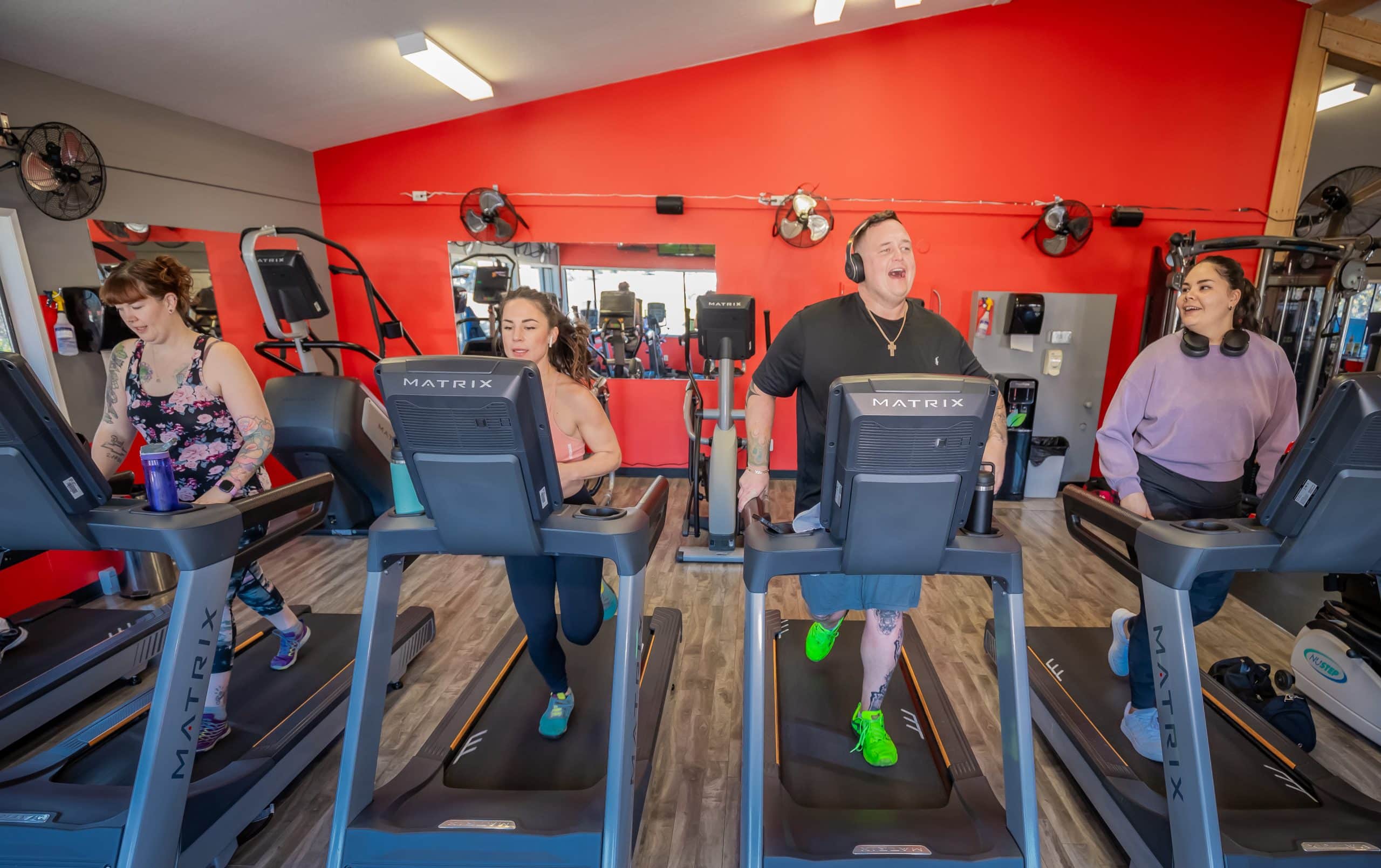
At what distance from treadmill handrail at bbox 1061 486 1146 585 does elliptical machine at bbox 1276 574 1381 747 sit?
1.15m

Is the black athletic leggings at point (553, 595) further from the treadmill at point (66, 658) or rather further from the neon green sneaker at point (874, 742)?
the treadmill at point (66, 658)

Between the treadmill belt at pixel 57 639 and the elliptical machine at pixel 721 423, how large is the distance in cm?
271

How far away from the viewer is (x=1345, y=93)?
4.76m

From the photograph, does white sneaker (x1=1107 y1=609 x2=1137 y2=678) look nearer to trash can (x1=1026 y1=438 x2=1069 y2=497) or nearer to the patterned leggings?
trash can (x1=1026 y1=438 x2=1069 y2=497)

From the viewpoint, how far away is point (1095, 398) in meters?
4.74

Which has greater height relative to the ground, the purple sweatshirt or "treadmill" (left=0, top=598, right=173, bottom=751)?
the purple sweatshirt

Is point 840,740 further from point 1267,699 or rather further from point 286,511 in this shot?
point 286,511

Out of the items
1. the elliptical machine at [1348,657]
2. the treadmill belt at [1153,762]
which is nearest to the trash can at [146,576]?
the treadmill belt at [1153,762]

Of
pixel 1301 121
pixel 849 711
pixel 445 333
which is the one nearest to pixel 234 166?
pixel 445 333

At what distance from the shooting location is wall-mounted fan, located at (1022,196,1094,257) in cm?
434

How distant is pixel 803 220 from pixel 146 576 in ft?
15.4

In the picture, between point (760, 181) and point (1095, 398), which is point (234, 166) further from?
point (1095, 398)

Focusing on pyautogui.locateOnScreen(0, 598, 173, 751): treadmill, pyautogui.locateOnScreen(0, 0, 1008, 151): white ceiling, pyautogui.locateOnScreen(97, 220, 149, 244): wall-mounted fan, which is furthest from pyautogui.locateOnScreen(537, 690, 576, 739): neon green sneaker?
pyautogui.locateOnScreen(97, 220, 149, 244): wall-mounted fan

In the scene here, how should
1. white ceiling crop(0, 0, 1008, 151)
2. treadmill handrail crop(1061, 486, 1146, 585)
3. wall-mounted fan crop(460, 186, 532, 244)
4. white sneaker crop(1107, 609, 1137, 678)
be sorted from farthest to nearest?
wall-mounted fan crop(460, 186, 532, 244)
white ceiling crop(0, 0, 1008, 151)
white sneaker crop(1107, 609, 1137, 678)
treadmill handrail crop(1061, 486, 1146, 585)
